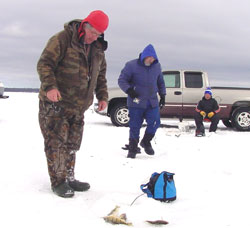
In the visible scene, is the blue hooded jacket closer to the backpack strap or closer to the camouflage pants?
the backpack strap

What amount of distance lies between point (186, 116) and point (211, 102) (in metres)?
1.50

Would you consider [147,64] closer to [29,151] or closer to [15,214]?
[29,151]

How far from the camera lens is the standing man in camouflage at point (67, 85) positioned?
3.19m

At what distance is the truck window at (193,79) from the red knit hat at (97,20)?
8168mm

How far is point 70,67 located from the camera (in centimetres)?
331

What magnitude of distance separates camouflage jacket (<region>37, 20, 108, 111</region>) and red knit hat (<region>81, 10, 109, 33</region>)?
0.57 ft

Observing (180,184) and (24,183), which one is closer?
(24,183)

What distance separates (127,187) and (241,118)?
783cm

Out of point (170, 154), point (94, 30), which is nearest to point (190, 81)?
point (170, 154)

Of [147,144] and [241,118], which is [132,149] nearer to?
[147,144]

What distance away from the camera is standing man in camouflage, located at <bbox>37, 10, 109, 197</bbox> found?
126 inches

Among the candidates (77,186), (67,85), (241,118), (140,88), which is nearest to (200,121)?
(241,118)

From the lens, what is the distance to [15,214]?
2773mm

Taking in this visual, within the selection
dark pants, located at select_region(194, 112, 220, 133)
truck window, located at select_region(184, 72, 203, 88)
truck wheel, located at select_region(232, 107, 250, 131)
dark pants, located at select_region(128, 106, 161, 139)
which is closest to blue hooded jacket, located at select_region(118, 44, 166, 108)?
dark pants, located at select_region(128, 106, 161, 139)
